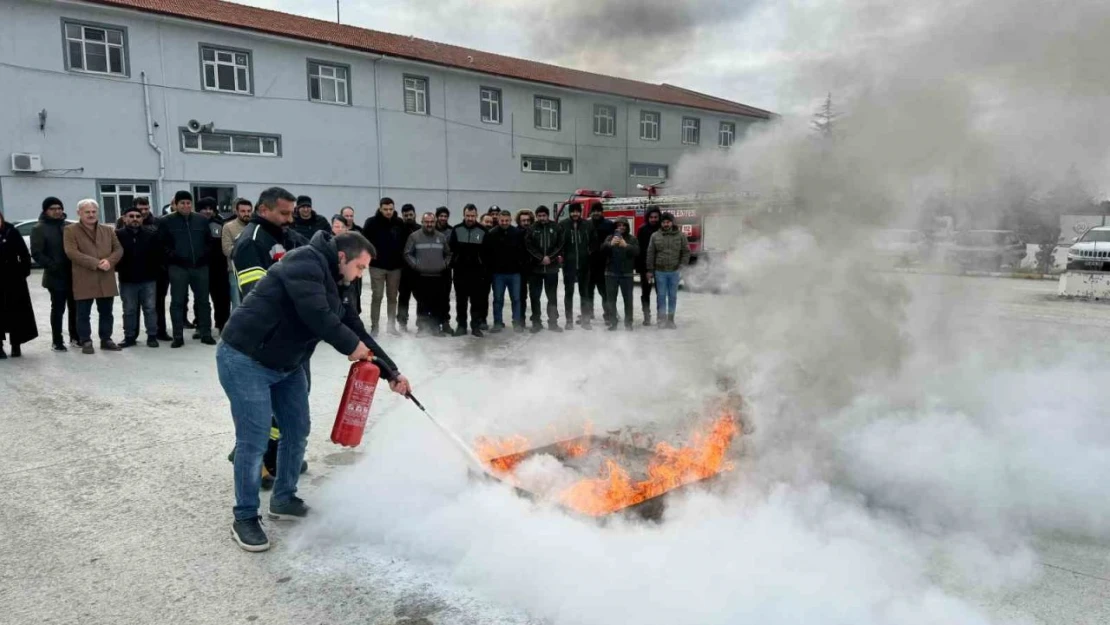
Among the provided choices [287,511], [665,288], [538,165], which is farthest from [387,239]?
[538,165]

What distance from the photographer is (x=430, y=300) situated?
30.6 ft

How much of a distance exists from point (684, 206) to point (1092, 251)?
39.2 ft

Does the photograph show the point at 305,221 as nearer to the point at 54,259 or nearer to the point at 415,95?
the point at 54,259

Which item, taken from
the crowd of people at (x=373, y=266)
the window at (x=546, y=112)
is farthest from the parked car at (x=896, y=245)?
the window at (x=546, y=112)

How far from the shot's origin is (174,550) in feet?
11.1

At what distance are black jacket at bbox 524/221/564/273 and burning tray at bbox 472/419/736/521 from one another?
5.31m

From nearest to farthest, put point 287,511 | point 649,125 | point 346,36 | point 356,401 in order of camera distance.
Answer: point 356,401
point 287,511
point 649,125
point 346,36

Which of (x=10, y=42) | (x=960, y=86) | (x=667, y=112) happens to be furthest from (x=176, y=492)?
(x=10, y=42)

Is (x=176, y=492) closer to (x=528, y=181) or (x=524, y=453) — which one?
(x=524, y=453)

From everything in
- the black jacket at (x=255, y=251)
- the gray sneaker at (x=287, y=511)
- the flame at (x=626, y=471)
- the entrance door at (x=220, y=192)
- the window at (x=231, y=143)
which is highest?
the window at (x=231, y=143)

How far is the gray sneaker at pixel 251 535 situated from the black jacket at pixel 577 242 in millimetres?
7043

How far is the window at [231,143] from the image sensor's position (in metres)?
19.8

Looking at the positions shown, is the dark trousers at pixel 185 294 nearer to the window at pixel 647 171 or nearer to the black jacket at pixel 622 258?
the black jacket at pixel 622 258

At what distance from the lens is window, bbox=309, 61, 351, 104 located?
22.0 metres
